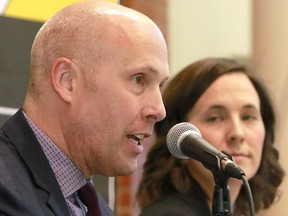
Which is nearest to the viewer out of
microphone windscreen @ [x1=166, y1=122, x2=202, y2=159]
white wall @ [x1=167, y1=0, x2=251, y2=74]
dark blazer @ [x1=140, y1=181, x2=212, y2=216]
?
microphone windscreen @ [x1=166, y1=122, x2=202, y2=159]

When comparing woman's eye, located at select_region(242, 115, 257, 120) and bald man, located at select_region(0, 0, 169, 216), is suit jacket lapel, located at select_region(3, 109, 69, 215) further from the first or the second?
woman's eye, located at select_region(242, 115, 257, 120)

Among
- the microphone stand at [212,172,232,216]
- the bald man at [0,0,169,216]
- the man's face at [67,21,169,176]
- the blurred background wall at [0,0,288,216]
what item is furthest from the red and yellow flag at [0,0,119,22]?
the microphone stand at [212,172,232,216]

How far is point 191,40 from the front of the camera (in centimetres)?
409

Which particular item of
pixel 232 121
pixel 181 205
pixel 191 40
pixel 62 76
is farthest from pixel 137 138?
pixel 191 40

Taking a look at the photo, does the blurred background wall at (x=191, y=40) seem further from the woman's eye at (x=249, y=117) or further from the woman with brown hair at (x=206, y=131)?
the woman's eye at (x=249, y=117)

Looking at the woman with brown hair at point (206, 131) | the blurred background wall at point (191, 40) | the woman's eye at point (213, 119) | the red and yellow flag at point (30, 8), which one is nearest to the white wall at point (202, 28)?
the blurred background wall at point (191, 40)

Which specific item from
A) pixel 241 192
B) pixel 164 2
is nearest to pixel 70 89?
pixel 241 192

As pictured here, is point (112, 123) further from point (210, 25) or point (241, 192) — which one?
point (210, 25)

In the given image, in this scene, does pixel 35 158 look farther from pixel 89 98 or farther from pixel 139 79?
pixel 139 79

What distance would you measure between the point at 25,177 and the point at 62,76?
0.89 feet

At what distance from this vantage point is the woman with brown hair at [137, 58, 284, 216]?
2.52m

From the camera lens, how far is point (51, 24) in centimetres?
186

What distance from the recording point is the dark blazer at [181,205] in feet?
7.88

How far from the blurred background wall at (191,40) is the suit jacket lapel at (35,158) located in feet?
1.46
